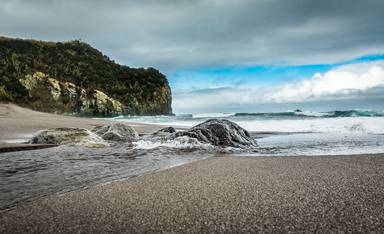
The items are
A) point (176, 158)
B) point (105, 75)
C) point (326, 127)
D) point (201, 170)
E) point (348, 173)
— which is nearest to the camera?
point (348, 173)

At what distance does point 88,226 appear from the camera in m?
2.15

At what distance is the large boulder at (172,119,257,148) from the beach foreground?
406 centimetres

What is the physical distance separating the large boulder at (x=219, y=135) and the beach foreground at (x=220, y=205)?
4.06 metres

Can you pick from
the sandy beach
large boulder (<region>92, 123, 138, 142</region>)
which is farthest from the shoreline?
the sandy beach

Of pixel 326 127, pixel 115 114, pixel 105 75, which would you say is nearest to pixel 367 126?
pixel 326 127

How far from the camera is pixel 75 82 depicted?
4256 centimetres

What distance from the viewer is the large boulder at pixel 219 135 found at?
8055mm

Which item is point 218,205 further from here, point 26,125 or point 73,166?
point 26,125

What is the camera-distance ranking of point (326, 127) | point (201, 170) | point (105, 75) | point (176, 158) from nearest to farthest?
point (201, 170)
point (176, 158)
point (326, 127)
point (105, 75)

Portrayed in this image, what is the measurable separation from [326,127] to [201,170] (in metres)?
11.9

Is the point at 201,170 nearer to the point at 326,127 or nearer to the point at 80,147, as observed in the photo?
the point at 80,147

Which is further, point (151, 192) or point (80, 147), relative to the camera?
point (80, 147)

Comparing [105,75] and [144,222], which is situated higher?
[105,75]

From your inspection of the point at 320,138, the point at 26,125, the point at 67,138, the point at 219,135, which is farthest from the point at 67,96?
the point at 320,138
